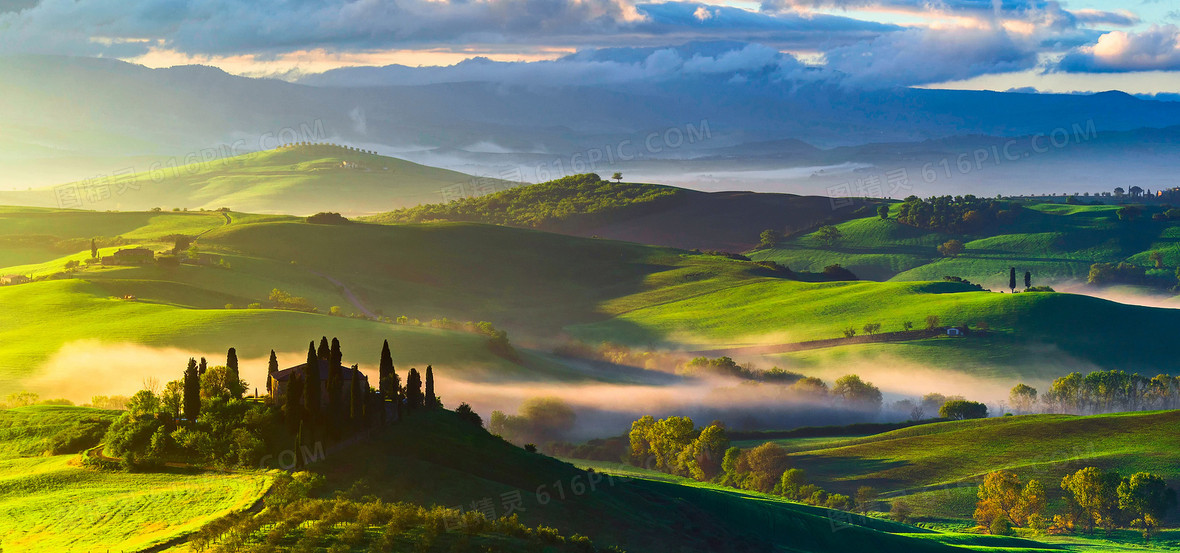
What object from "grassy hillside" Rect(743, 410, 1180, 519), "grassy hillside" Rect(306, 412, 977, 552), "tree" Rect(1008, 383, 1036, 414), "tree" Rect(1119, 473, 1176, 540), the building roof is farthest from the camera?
"tree" Rect(1008, 383, 1036, 414)

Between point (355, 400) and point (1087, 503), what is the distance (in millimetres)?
78824

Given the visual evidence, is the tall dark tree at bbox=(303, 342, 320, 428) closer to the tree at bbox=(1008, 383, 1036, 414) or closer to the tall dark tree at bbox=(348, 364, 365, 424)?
the tall dark tree at bbox=(348, 364, 365, 424)

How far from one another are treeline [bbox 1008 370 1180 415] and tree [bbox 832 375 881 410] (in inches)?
783

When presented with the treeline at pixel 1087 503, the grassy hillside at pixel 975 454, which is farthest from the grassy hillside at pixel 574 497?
the grassy hillside at pixel 975 454

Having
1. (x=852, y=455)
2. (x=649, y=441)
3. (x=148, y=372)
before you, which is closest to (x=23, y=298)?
(x=148, y=372)

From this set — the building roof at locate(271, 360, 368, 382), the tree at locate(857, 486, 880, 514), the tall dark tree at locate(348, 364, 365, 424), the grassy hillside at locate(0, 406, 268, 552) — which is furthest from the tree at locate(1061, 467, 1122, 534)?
the grassy hillside at locate(0, 406, 268, 552)

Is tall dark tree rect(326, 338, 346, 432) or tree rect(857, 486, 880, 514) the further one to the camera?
tree rect(857, 486, 880, 514)

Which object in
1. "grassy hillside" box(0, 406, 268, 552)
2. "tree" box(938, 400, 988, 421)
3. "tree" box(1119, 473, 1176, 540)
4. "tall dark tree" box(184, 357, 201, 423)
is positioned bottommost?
"tree" box(1119, 473, 1176, 540)

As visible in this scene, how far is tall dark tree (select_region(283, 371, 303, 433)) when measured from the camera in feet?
230

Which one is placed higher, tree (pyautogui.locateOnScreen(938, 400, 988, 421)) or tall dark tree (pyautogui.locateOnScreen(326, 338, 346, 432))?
tall dark tree (pyautogui.locateOnScreen(326, 338, 346, 432))

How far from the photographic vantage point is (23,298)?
18075 cm

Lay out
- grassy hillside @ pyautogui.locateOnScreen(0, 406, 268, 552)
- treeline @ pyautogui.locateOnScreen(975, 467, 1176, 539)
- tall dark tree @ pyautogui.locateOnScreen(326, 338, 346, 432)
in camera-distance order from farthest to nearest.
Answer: treeline @ pyautogui.locateOnScreen(975, 467, 1176, 539), tall dark tree @ pyautogui.locateOnScreen(326, 338, 346, 432), grassy hillside @ pyautogui.locateOnScreen(0, 406, 268, 552)

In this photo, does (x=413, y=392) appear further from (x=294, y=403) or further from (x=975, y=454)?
(x=975, y=454)

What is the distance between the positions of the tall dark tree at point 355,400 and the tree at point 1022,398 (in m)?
118
